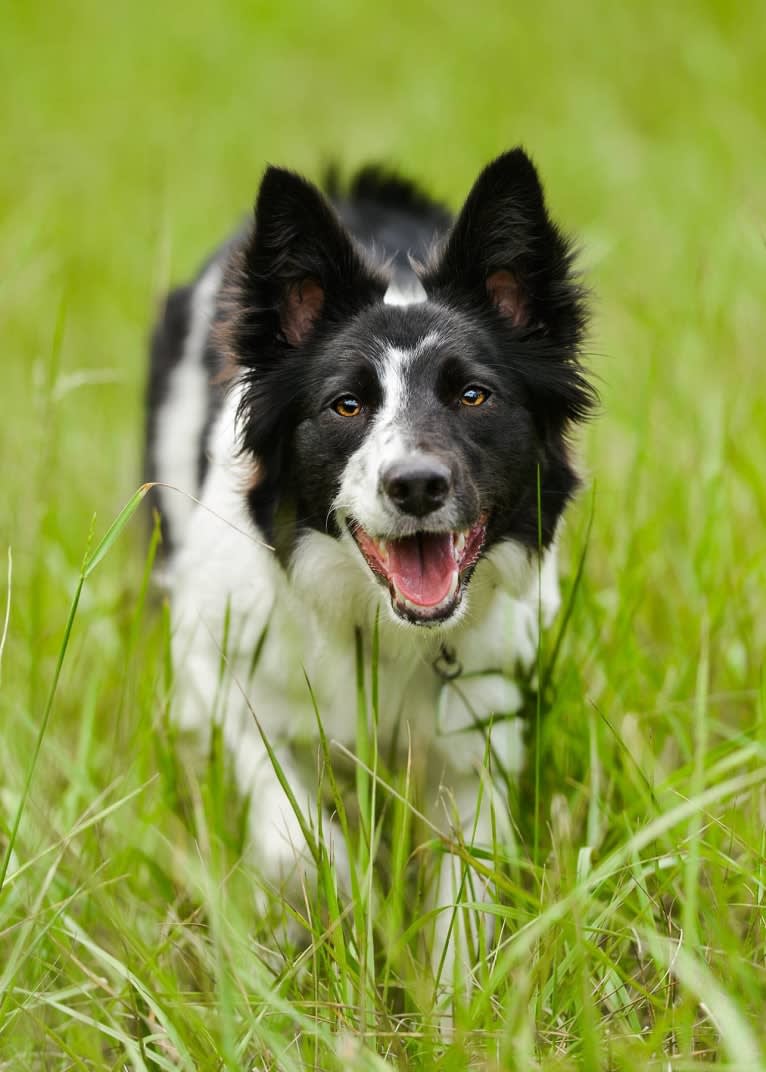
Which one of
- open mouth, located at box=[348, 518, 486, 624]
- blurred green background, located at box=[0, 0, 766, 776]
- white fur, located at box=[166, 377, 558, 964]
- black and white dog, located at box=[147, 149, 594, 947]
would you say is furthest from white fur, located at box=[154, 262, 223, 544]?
open mouth, located at box=[348, 518, 486, 624]

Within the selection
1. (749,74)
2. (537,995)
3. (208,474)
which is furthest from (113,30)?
(537,995)

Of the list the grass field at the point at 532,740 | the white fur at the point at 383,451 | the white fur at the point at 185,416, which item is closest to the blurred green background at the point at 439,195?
the grass field at the point at 532,740

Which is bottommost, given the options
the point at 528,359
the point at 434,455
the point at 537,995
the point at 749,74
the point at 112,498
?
the point at 537,995

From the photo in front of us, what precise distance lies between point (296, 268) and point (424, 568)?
0.84 meters

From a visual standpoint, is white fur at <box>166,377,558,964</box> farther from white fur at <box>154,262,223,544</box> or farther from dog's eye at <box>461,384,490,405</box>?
white fur at <box>154,262,223,544</box>

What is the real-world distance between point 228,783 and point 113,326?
4.53 m

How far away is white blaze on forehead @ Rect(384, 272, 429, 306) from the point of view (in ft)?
10.6

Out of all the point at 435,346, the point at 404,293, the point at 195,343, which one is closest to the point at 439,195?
the point at 195,343

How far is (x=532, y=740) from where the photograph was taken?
3197 mm

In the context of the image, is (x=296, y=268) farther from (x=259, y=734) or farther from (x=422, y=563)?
(x=259, y=734)

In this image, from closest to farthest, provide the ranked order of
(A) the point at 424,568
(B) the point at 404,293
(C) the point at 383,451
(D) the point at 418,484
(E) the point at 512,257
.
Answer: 1. (D) the point at 418,484
2. (C) the point at 383,451
3. (A) the point at 424,568
4. (E) the point at 512,257
5. (B) the point at 404,293

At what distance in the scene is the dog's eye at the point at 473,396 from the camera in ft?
9.88

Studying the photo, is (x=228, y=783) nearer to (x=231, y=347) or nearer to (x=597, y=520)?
(x=231, y=347)

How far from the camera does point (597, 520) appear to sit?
4.36 m
